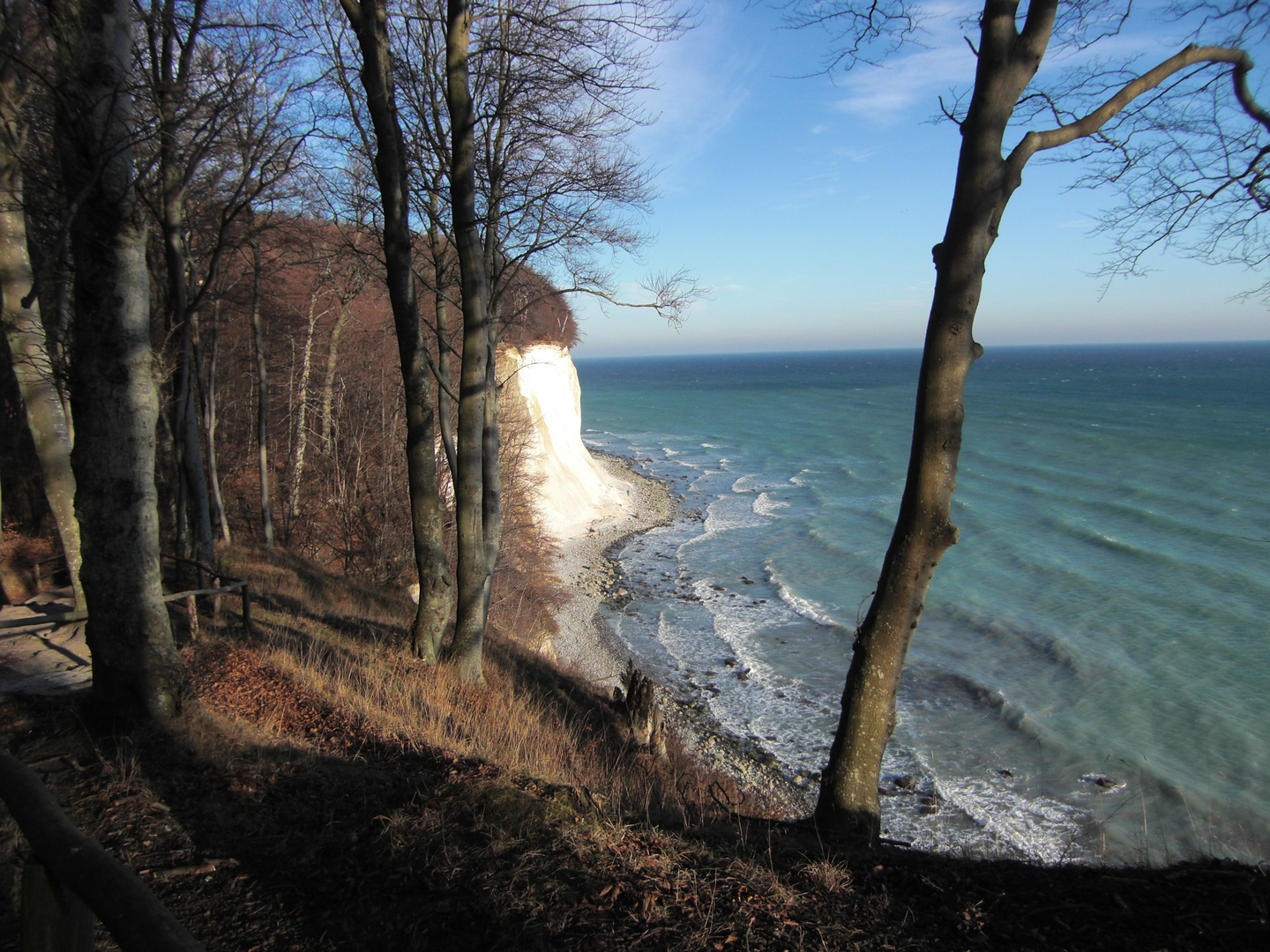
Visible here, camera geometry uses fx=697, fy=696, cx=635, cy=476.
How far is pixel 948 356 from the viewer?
14.6 feet

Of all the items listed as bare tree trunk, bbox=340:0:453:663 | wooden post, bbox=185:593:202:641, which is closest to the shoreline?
bare tree trunk, bbox=340:0:453:663

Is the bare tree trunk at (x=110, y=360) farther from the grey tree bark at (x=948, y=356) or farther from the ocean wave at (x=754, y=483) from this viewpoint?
the ocean wave at (x=754, y=483)

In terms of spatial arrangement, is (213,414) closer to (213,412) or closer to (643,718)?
(213,412)

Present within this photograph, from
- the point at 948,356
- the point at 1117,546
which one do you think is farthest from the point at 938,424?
the point at 1117,546

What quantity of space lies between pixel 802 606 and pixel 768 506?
571 inches

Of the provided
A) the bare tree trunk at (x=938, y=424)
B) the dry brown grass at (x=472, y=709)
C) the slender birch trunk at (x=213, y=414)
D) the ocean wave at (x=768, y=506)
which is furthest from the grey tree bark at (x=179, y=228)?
the ocean wave at (x=768, y=506)

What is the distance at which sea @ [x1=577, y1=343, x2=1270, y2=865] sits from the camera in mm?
12195

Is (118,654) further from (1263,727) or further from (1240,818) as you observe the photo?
(1263,727)

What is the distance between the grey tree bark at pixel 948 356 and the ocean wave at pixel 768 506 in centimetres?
2989

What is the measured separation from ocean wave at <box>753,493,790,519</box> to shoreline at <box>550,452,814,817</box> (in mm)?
4325

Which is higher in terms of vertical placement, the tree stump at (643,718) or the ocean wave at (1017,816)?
the tree stump at (643,718)

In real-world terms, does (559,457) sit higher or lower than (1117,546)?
higher

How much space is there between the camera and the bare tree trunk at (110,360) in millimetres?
4340

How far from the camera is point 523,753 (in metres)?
5.79
